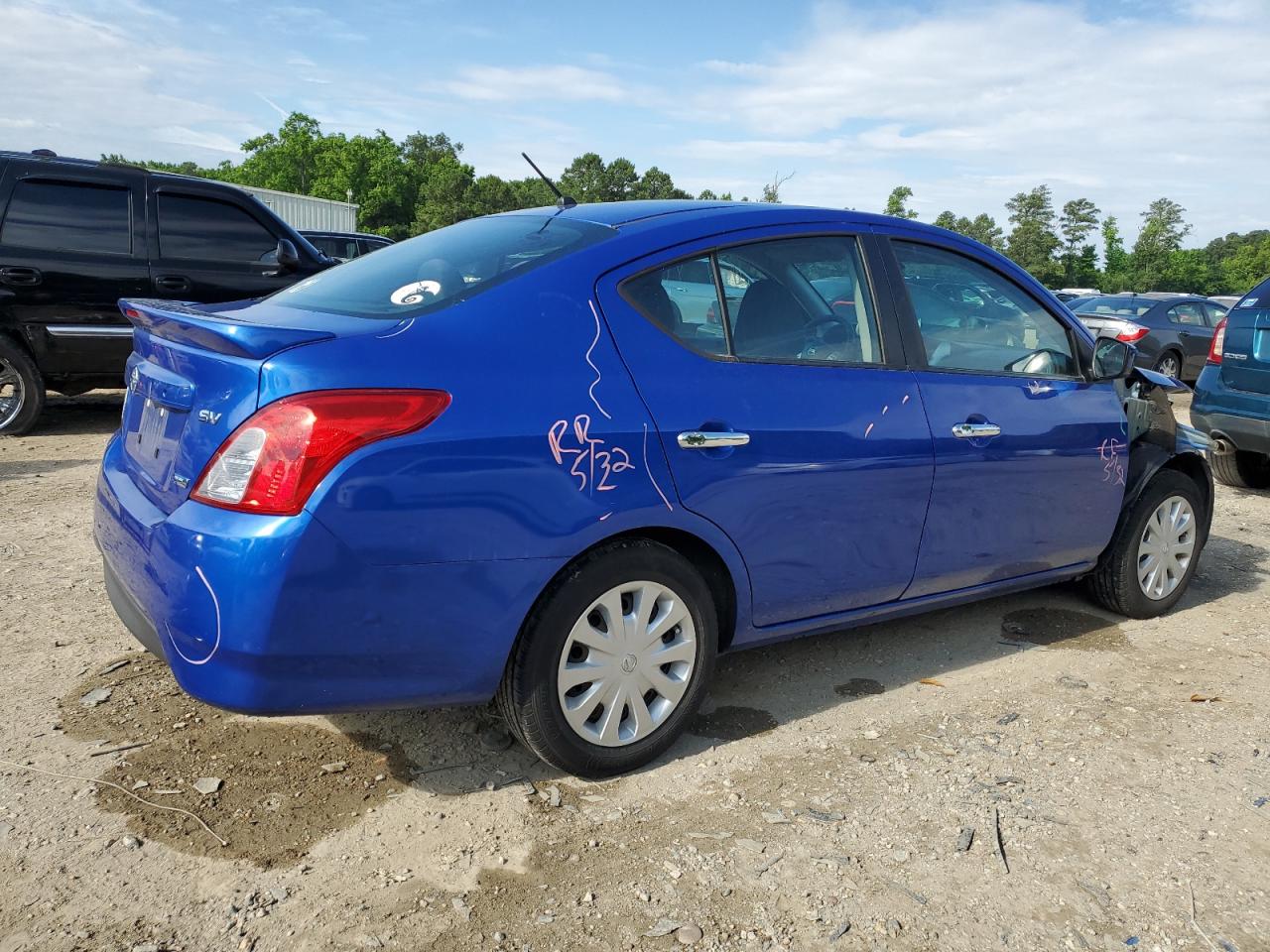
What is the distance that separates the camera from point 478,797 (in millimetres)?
2875

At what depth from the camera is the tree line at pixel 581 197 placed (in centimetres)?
6994

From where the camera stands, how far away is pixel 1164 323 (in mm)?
15672

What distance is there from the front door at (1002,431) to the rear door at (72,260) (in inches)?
238

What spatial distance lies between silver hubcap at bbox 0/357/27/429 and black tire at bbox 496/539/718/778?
6.28 m

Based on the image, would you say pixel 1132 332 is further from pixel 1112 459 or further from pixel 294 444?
pixel 294 444

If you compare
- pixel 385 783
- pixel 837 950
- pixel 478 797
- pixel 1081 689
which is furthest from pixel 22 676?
pixel 1081 689

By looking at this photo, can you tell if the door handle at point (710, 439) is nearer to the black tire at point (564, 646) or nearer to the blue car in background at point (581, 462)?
the blue car in background at point (581, 462)

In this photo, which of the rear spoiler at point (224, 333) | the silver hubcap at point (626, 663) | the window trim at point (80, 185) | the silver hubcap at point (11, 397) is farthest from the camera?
the silver hubcap at point (11, 397)

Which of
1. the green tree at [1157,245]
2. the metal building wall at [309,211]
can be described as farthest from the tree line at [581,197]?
the metal building wall at [309,211]

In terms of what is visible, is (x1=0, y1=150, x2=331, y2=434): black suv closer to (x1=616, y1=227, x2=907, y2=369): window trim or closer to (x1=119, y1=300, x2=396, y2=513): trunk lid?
(x1=119, y1=300, x2=396, y2=513): trunk lid

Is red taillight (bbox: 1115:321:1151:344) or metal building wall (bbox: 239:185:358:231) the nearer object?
red taillight (bbox: 1115:321:1151:344)

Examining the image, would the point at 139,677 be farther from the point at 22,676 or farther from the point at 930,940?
the point at 930,940

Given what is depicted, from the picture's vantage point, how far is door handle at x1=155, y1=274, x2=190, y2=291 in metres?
7.54

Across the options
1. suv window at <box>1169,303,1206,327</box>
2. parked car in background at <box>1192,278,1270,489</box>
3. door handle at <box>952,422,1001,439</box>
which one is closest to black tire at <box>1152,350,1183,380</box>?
suv window at <box>1169,303,1206,327</box>
